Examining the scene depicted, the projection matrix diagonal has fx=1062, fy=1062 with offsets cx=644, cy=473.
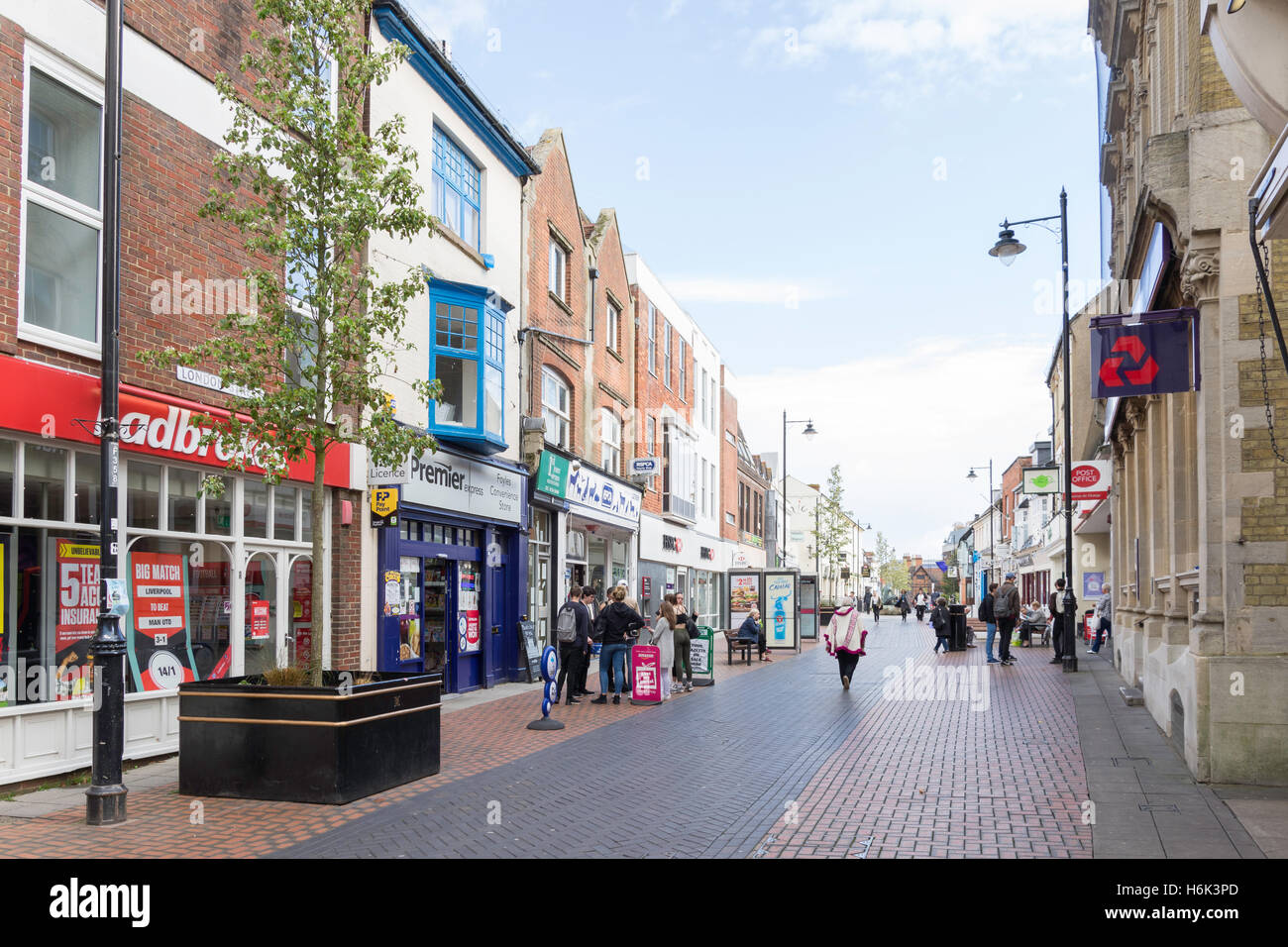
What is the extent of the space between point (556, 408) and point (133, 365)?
1294cm

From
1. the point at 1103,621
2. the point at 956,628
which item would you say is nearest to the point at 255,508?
the point at 1103,621

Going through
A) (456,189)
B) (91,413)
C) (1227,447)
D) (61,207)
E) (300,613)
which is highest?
(456,189)

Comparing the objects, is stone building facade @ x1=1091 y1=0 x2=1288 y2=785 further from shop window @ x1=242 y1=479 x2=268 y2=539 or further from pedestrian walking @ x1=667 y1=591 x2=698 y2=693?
shop window @ x1=242 y1=479 x2=268 y2=539

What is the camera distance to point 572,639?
15930mm

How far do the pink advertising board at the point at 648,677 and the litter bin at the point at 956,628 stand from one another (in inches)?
585

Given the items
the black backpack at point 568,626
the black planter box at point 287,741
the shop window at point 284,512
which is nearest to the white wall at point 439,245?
the shop window at point 284,512

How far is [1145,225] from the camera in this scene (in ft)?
38.3

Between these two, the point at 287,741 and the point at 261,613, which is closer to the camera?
the point at 287,741

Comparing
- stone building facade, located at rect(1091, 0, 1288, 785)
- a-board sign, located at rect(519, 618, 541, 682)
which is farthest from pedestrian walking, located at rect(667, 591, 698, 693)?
stone building facade, located at rect(1091, 0, 1288, 785)

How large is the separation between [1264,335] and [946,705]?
7.94 meters

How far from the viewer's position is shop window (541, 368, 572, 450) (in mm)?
21922

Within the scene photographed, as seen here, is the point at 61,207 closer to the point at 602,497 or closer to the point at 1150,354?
the point at 1150,354

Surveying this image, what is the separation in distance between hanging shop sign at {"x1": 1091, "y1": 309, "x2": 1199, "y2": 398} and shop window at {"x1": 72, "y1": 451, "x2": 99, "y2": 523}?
31.9 ft
